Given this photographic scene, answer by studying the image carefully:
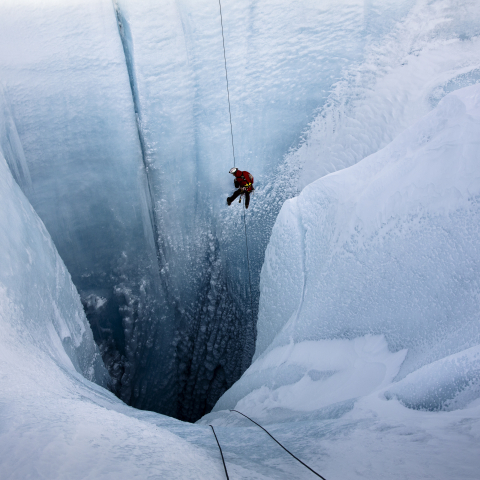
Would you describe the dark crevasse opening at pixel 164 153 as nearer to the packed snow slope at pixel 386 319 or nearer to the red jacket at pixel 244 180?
the red jacket at pixel 244 180

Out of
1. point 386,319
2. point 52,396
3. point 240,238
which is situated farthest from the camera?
point 240,238

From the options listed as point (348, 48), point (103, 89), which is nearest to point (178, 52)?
point (103, 89)

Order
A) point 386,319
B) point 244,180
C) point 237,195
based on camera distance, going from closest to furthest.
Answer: point 386,319
point 244,180
point 237,195

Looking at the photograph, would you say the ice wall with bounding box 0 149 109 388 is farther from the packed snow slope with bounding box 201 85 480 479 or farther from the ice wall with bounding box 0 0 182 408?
the packed snow slope with bounding box 201 85 480 479

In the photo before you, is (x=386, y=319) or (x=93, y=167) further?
(x=93, y=167)

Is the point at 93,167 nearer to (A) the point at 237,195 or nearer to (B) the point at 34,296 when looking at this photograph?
(A) the point at 237,195

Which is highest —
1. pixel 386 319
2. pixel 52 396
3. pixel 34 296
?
pixel 386 319

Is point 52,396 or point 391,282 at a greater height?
point 391,282

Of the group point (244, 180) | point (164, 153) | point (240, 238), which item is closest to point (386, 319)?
point (244, 180)

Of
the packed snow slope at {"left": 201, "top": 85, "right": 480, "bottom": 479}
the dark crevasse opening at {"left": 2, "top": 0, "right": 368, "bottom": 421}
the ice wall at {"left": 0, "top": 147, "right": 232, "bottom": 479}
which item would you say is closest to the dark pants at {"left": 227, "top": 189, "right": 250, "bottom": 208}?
the dark crevasse opening at {"left": 2, "top": 0, "right": 368, "bottom": 421}

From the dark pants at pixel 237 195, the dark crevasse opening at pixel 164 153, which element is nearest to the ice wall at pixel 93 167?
the dark crevasse opening at pixel 164 153
